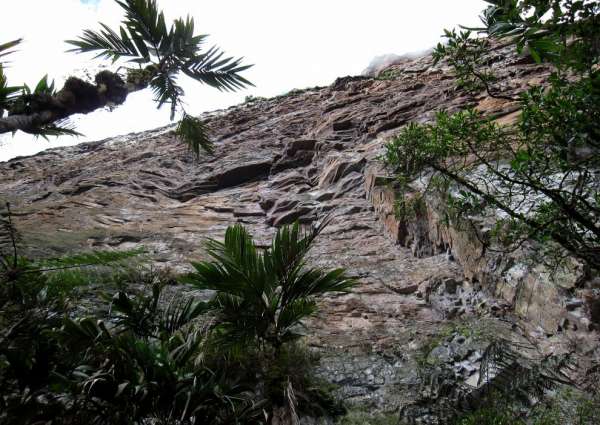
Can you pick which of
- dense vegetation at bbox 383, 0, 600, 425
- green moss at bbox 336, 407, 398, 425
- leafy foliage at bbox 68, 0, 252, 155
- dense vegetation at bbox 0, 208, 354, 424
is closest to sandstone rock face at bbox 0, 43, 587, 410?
green moss at bbox 336, 407, 398, 425

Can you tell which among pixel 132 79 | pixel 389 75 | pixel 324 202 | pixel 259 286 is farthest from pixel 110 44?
pixel 389 75

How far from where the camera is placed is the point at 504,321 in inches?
182

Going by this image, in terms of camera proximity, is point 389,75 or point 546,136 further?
point 389,75

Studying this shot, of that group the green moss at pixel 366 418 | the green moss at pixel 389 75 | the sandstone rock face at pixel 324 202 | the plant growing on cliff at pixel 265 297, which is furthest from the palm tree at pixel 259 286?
the green moss at pixel 389 75

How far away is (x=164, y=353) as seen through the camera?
274cm

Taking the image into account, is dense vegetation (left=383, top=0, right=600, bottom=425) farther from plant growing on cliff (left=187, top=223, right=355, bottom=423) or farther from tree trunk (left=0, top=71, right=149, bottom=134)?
tree trunk (left=0, top=71, right=149, bottom=134)

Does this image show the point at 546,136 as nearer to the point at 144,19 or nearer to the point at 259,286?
the point at 259,286

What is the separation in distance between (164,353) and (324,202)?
7.82 meters

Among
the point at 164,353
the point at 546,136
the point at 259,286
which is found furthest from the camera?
the point at 259,286

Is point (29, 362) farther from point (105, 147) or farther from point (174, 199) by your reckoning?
point (105, 147)

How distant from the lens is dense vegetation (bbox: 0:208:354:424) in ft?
7.75

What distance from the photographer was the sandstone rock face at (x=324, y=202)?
4801 mm

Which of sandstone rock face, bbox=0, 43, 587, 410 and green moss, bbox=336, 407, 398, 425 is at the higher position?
sandstone rock face, bbox=0, 43, 587, 410

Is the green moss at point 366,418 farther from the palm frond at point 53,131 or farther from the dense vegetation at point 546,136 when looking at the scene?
the palm frond at point 53,131
